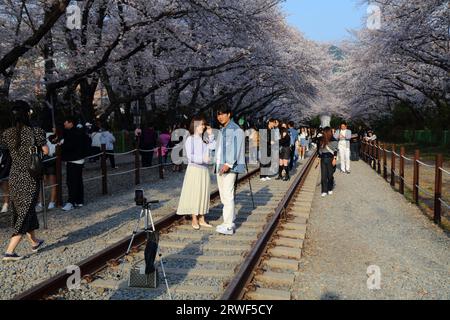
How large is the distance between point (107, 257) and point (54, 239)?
1.81 metres

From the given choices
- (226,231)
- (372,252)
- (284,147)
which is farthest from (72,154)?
(284,147)

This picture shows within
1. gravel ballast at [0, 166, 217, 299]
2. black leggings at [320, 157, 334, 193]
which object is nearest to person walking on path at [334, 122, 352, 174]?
black leggings at [320, 157, 334, 193]

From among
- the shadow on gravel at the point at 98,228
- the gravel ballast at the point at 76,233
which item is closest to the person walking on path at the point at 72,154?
the gravel ballast at the point at 76,233

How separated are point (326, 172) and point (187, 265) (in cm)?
671

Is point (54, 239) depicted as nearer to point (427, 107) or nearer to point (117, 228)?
point (117, 228)

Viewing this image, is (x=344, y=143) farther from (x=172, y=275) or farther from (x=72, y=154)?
(x=172, y=275)

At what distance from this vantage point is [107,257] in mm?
5777

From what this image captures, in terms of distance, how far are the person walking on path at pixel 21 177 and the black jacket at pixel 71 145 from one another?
348cm

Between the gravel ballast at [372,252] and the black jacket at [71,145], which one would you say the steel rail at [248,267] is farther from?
the black jacket at [71,145]

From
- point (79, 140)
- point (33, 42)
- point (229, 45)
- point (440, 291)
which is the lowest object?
point (440, 291)

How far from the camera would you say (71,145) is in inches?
376

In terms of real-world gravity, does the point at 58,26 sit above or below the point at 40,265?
above

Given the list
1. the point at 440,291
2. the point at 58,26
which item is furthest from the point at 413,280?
the point at 58,26

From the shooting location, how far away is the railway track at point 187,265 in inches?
187
